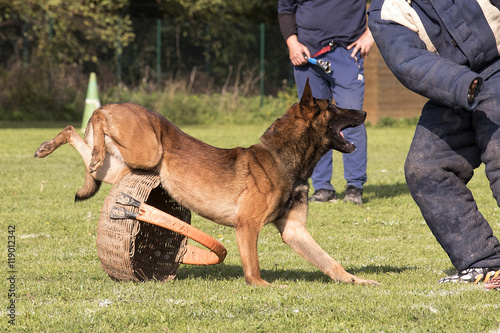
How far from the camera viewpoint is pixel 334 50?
26.7 ft

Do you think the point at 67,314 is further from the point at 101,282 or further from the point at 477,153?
the point at 477,153

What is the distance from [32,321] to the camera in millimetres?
3725

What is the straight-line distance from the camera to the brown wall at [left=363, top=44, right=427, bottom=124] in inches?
819

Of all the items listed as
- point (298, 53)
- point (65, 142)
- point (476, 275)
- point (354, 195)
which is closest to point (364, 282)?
point (476, 275)

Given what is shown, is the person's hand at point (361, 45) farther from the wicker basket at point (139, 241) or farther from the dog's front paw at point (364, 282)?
the dog's front paw at point (364, 282)

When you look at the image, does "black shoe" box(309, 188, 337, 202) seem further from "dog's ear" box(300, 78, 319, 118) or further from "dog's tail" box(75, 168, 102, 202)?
"dog's tail" box(75, 168, 102, 202)

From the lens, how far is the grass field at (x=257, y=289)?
371 centimetres

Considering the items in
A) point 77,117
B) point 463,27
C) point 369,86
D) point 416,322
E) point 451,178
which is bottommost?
point 77,117

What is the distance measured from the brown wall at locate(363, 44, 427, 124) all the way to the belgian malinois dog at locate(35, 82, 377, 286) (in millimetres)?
16203

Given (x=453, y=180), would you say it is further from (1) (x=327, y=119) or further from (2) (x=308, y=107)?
(2) (x=308, y=107)

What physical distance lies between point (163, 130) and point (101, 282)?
1.13 metres

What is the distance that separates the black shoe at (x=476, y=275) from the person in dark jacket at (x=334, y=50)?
3567 millimetres

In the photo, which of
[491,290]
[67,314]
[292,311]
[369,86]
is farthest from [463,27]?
[369,86]

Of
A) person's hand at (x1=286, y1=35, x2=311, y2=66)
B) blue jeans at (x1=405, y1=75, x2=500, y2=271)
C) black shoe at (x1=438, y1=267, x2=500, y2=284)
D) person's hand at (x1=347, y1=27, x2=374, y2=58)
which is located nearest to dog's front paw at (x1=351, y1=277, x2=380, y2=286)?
black shoe at (x1=438, y1=267, x2=500, y2=284)
